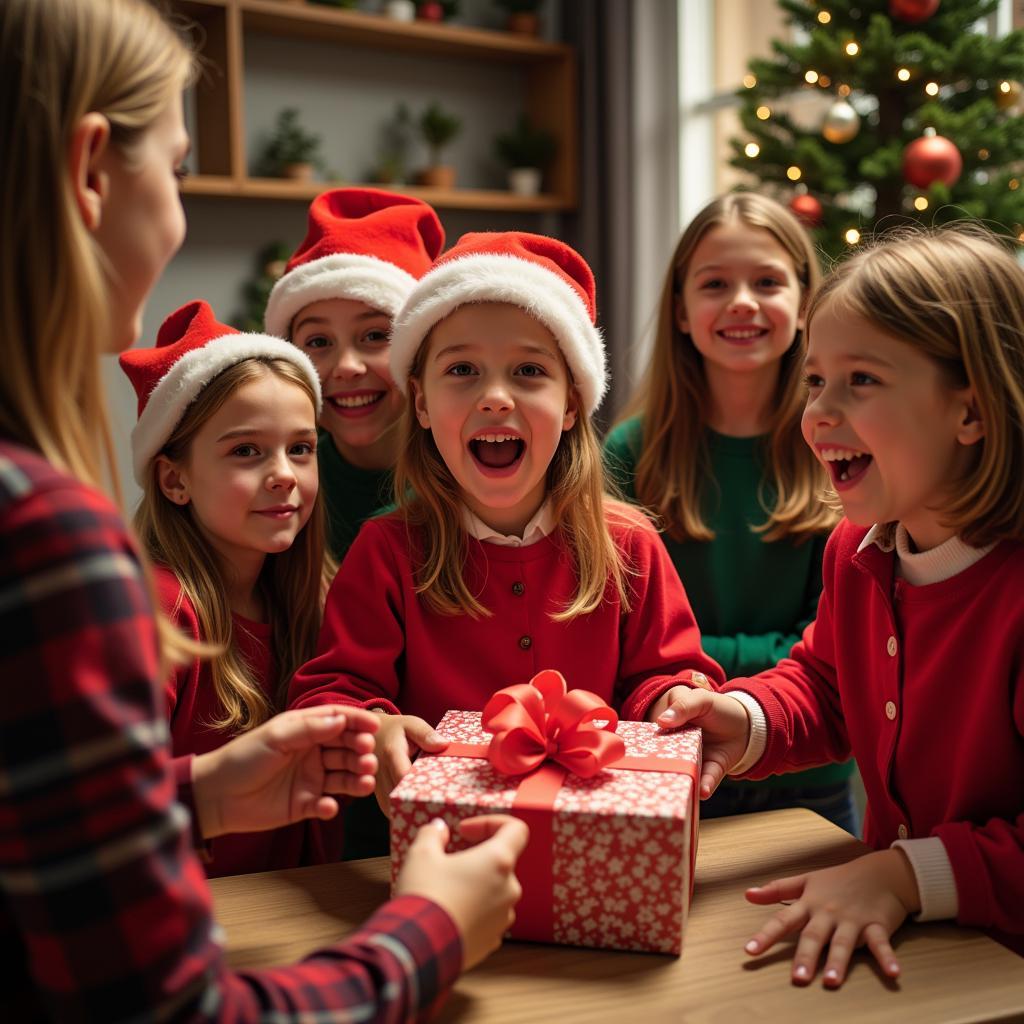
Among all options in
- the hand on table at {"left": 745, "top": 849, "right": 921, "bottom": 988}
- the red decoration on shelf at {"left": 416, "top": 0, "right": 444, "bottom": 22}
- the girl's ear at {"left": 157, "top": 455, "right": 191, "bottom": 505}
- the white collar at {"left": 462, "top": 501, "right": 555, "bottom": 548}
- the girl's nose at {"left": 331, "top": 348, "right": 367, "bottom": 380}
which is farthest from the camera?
the red decoration on shelf at {"left": 416, "top": 0, "right": 444, "bottom": 22}

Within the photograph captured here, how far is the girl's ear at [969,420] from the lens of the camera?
1.27 m

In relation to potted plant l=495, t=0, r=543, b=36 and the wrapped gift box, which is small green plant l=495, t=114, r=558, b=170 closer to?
potted plant l=495, t=0, r=543, b=36

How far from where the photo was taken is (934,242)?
1.33 meters

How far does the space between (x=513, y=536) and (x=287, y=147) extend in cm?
305

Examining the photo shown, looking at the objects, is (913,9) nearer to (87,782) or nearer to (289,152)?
(289,152)

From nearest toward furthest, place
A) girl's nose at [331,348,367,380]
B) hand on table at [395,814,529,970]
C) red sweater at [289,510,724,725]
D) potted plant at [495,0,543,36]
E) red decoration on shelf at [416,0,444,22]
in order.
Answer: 1. hand on table at [395,814,529,970]
2. red sweater at [289,510,724,725]
3. girl's nose at [331,348,367,380]
4. red decoration on shelf at [416,0,444,22]
5. potted plant at [495,0,543,36]

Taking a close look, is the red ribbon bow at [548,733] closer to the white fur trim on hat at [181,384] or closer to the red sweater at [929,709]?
the red sweater at [929,709]

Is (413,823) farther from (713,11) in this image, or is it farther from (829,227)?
(713,11)

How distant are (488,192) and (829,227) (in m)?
2.35

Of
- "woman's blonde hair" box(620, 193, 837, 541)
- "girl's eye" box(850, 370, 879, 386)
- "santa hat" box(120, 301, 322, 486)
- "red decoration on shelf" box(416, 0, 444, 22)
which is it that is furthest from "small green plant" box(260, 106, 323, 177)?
"girl's eye" box(850, 370, 879, 386)

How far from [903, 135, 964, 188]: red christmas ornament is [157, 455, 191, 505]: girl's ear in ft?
6.09

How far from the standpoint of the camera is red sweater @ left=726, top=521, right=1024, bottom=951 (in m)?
1.15

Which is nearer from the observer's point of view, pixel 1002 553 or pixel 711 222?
Result: pixel 1002 553

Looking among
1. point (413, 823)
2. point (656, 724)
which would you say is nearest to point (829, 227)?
point (656, 724)
